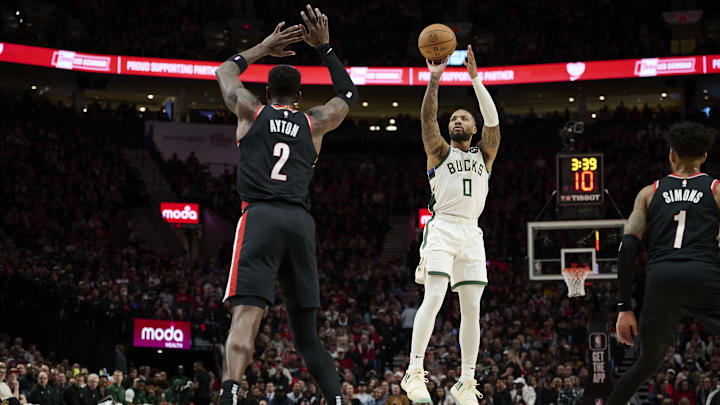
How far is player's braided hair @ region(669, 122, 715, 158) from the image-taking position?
6988mm

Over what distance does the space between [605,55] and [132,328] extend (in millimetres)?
23924

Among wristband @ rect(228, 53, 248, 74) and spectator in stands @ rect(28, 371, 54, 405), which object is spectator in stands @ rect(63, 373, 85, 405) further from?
wristband @ rect(228, 53, 248, 74)

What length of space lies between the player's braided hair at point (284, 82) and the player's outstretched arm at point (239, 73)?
0.56 feet

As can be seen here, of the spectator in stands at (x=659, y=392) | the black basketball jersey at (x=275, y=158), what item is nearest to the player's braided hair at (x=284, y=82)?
the black basketball jersey at (x=275, y=158)

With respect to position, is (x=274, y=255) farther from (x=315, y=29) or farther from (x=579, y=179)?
(x=579, y=179)

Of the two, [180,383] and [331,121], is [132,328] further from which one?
[331,121]

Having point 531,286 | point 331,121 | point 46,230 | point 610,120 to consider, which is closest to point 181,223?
point 46,230

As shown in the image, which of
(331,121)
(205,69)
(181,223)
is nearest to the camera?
(331,121)

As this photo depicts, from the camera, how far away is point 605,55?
3953cm

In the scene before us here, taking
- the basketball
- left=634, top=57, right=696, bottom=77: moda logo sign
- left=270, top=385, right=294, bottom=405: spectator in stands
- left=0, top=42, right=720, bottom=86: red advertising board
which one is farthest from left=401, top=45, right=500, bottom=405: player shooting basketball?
left=634, top=57, right=696, bottom=77: moda logo sign

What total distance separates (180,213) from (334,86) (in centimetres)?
3111

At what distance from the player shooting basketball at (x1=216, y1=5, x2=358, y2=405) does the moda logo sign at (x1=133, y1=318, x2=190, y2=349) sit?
19.2 metres

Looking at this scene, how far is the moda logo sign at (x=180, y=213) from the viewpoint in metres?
37.2

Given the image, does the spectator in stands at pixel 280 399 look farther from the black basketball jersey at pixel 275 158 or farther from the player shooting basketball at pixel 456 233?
the black basketball jersey at pixel 275 158
